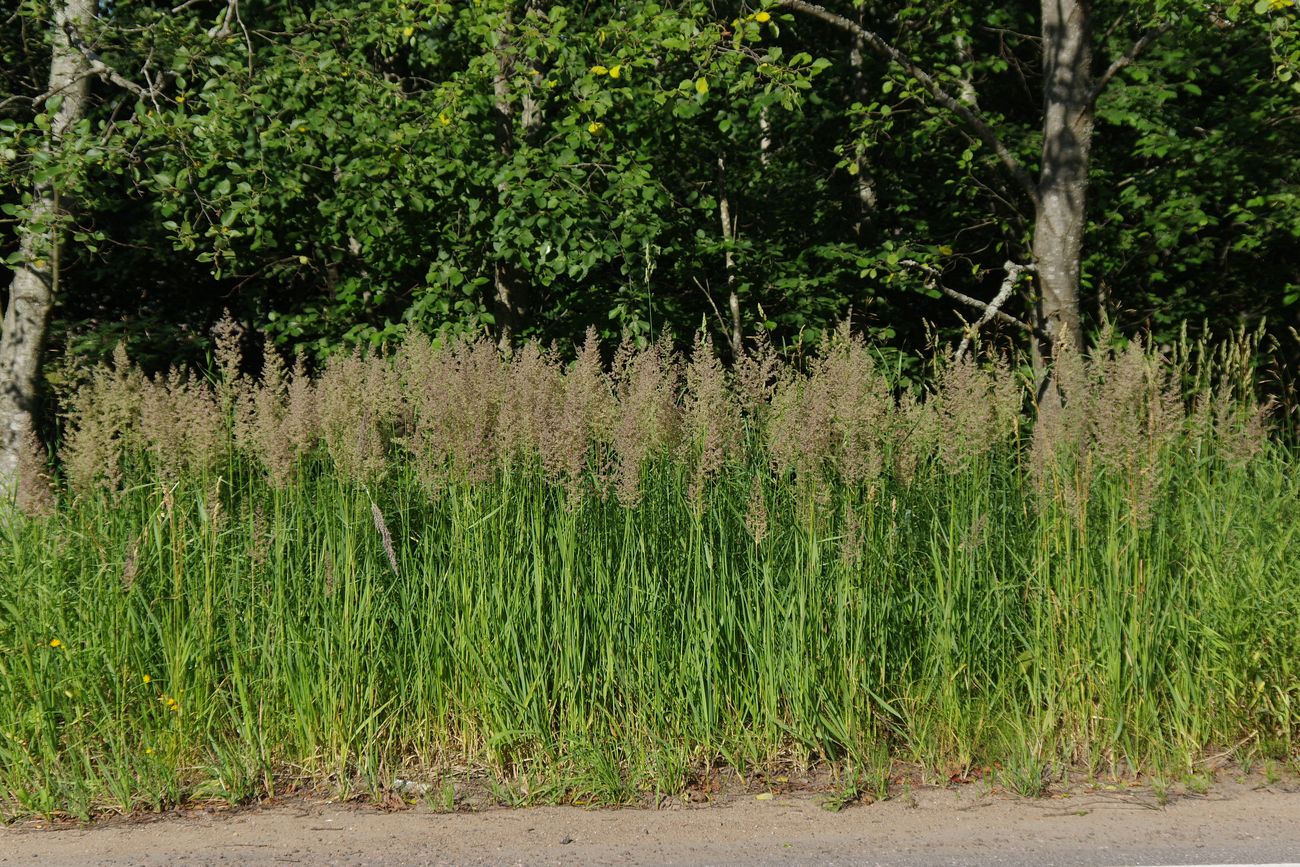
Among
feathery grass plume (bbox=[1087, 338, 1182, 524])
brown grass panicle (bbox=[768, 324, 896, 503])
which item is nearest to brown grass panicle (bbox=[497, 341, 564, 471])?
brown grass panicle (bbox=[768, 324, 896, 503])

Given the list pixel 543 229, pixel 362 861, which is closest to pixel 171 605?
pixel 362 861

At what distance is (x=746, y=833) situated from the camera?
4.48m

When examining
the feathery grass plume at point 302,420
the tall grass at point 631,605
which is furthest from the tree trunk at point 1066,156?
the feathery grass plume at point 302,420

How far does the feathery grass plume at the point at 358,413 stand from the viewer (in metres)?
5.44

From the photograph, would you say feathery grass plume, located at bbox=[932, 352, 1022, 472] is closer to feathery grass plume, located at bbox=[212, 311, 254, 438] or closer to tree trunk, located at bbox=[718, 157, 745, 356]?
feathery grass plume, located at bbox=[212, 311, 254, 438]

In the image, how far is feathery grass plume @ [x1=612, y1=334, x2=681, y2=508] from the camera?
17.0ft

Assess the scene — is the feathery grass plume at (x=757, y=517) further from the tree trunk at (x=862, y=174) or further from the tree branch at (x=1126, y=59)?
the tree trunk at (x=862, y=174)

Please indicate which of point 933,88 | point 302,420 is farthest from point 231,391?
point 933,88

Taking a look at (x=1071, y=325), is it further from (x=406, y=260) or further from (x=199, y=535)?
(x=199, y=535)

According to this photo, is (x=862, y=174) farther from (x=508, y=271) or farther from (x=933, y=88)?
(x=508, y=271)

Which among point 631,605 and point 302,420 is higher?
point 302,420

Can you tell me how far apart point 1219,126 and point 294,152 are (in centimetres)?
929

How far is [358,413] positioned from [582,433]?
124cm

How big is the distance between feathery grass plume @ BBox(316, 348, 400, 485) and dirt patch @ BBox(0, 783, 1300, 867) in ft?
5.05
